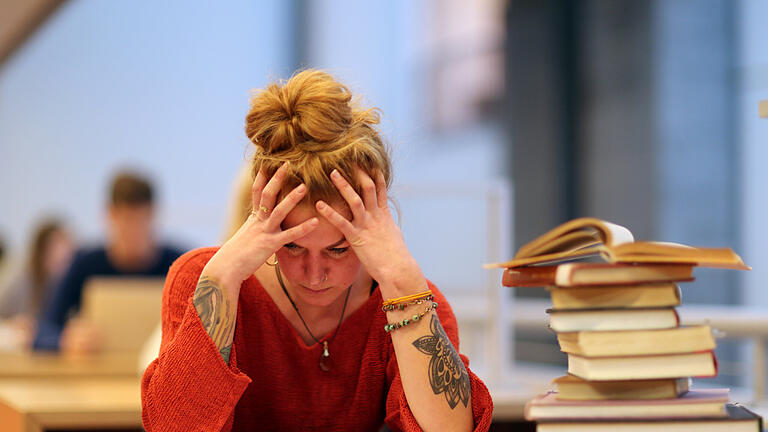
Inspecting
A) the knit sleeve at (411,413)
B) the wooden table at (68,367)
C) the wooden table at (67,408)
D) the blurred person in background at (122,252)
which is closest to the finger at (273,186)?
the knit sleeve at (411,413)

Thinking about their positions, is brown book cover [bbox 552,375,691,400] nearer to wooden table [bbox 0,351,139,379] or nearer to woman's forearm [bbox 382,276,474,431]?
woman's forearm [bbox 382,276,474,431]

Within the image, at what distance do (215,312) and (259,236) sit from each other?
130 mm

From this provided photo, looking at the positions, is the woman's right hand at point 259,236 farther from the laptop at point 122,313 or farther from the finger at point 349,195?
the laptop at point 122,313

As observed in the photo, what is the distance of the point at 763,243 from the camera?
3.67m

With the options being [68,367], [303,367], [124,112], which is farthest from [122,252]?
[124,112]

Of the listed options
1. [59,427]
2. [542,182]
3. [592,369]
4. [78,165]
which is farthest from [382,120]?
[78,165]

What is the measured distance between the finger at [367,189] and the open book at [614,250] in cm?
31

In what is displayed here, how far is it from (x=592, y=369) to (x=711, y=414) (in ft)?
0.43

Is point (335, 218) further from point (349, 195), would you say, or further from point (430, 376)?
point (430, 376)

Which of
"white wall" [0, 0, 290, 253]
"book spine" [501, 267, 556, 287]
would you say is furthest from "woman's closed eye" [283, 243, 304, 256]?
"white wall" [0, 0, 290, 253]

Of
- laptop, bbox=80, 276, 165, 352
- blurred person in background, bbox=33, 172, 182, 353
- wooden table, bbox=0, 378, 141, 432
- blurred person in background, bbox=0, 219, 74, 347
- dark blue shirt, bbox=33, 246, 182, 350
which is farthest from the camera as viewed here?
blurred person in background, bbox=0, 219, 74, 347

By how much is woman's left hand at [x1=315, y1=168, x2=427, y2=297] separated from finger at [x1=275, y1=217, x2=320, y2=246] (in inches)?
1.5

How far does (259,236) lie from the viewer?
1.17 meters

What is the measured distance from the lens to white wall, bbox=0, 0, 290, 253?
6234 mm
